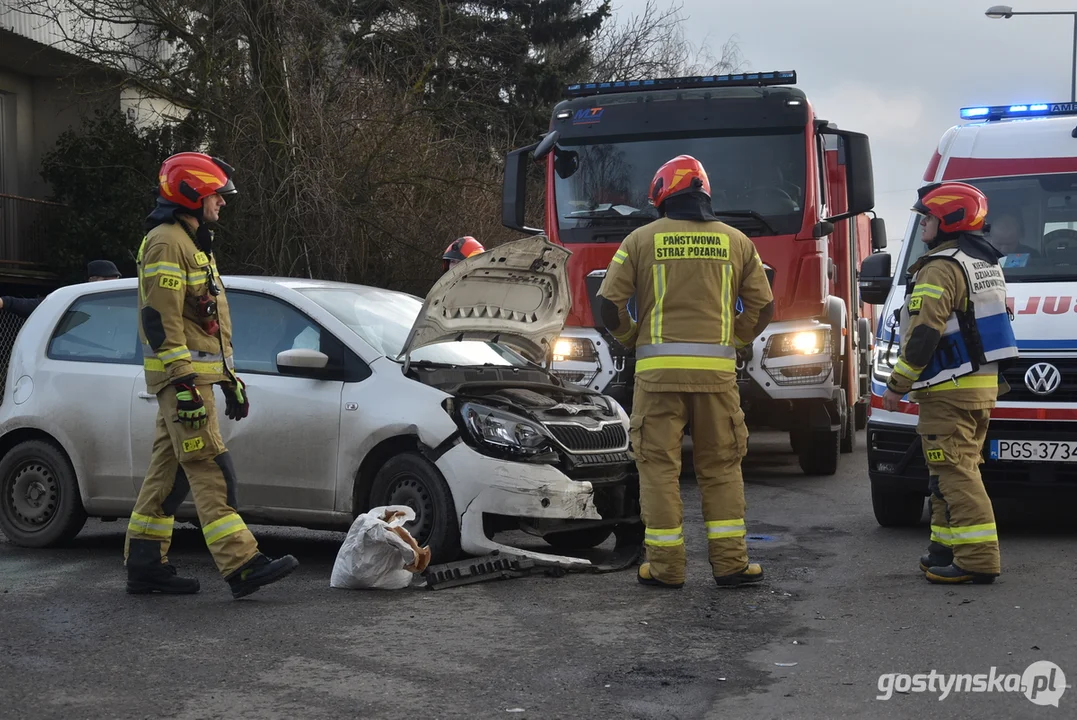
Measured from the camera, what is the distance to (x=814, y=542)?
8586 millimetres

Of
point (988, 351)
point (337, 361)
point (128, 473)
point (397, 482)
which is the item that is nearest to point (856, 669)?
point (988, 351)

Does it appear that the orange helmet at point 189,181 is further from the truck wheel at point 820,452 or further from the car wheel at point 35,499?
the truck wheel at point 820,452

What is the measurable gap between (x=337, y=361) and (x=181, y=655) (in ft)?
8.07

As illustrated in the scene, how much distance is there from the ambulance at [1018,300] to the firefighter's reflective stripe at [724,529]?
1850mm

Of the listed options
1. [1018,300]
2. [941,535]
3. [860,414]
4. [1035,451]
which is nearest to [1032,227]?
[1018,300]

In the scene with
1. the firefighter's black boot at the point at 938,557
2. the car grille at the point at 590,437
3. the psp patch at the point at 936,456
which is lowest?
the firefighter's black boot at the point at 938,557

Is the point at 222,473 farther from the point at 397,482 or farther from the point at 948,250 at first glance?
the point at 948,250

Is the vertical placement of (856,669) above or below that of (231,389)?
below

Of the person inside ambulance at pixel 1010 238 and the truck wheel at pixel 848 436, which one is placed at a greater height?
the person inside ambulance at pixel 1010 238

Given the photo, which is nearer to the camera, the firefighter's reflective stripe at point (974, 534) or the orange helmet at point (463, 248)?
the firefighter's reflective stripe at point (974, 534)

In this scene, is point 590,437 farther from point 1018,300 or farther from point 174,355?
point 1018,300

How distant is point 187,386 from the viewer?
655cm

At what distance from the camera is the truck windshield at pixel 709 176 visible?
11.3 meters
